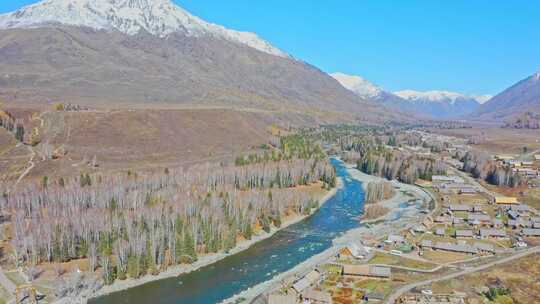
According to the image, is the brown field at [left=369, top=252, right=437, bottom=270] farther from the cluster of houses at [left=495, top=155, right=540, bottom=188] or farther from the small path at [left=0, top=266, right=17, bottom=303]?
the cluster of houses at [left=495, top=155, right=540, bottom=188]

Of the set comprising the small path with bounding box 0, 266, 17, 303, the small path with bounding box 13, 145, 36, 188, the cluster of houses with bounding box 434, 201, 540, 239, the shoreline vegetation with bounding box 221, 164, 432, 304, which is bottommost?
the small path with bounding box 0, 266, 17, 303

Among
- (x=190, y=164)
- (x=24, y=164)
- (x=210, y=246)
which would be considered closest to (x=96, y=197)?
(x=210, y=246)

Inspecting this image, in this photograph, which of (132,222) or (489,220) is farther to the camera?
(489,220)

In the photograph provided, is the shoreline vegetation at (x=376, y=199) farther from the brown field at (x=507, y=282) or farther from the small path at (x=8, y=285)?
the small path at (x=8, y=285)

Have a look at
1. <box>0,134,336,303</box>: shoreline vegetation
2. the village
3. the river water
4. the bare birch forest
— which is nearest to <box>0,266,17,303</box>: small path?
<box>0,134,336,303</box>: shoreline vegetation

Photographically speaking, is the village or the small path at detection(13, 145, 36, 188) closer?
the village

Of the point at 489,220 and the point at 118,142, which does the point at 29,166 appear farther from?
the point at 489,220

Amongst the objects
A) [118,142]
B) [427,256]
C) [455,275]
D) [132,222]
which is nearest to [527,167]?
[427,256]
